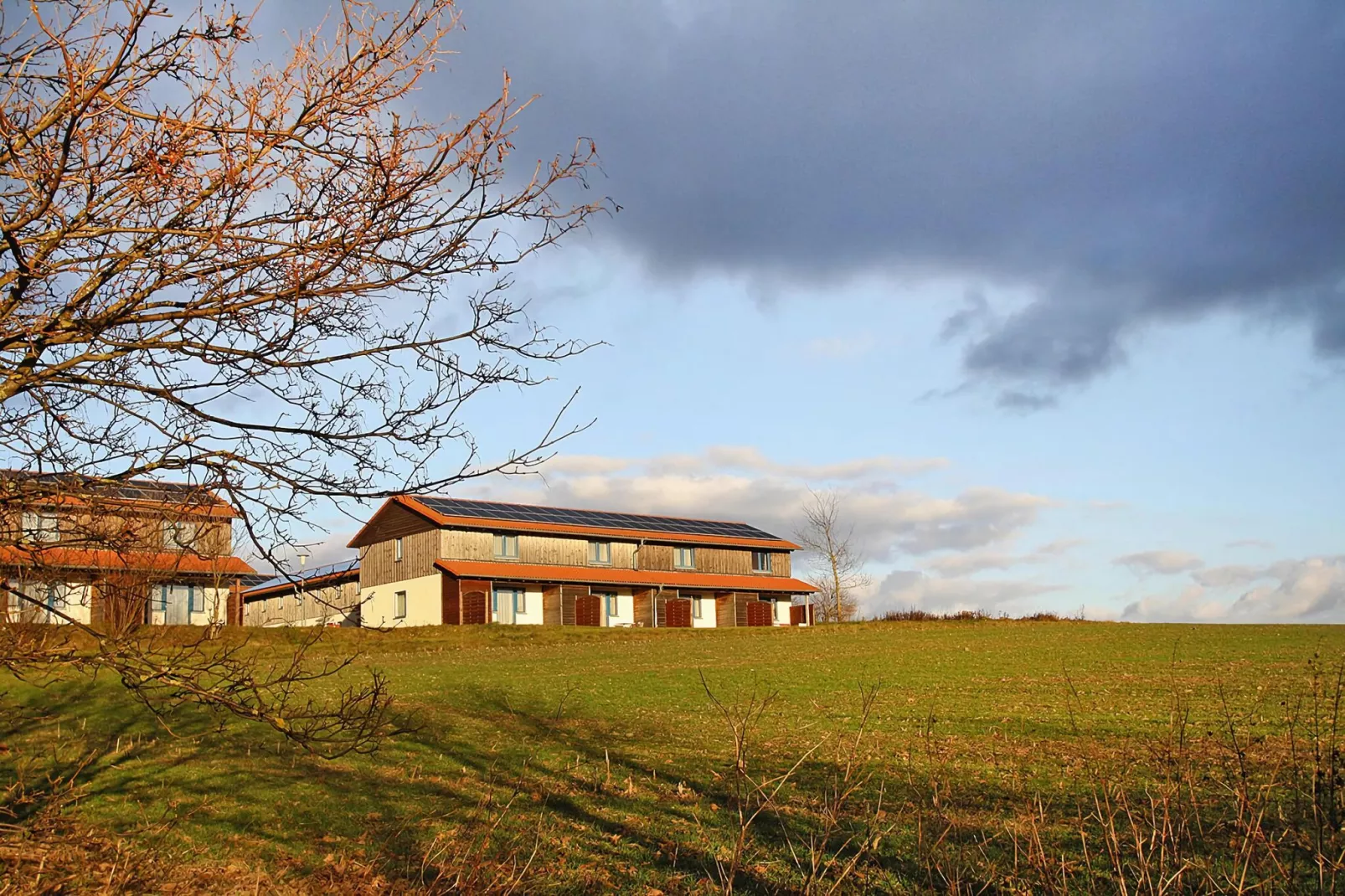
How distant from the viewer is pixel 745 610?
201 feet

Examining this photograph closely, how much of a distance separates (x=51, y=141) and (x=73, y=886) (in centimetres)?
632

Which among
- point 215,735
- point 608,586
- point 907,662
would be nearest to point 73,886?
point 215,735

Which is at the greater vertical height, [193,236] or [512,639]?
[193,236]

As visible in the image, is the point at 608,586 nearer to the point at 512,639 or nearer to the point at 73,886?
the point at 512,639

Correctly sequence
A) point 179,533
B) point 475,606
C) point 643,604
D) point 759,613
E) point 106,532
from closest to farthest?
point 179,533 → point 106,532 → point 475,606 → point 643,604 → point 759,613

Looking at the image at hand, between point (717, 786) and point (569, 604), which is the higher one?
point (569, 604)

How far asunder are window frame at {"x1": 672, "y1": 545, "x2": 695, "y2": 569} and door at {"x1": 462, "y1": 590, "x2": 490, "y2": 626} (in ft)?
40.9

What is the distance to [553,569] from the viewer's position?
5422 centimetres

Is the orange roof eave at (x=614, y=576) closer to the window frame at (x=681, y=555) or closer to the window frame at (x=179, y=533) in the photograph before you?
the window frame at (x=681, y=555)

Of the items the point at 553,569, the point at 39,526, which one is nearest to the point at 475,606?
the point at 553,569

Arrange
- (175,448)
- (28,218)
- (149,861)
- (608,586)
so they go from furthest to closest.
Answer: (608,586), (149,861), (175,448), (28,218)

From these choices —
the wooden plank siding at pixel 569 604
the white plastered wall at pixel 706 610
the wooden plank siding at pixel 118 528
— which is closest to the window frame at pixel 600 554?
the wooden plank siding at pixel 569 604

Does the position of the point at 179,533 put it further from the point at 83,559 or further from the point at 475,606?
the point at 475,606

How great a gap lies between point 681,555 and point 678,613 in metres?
3.91
